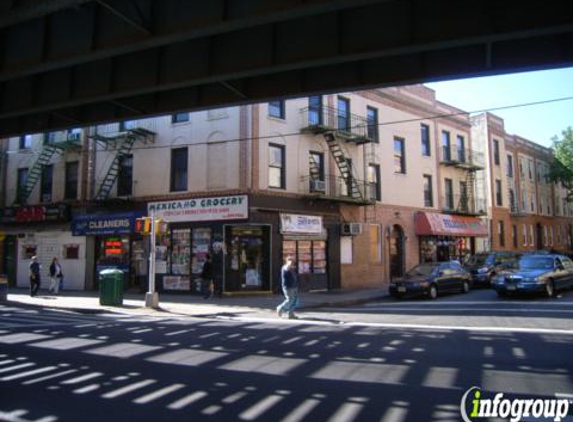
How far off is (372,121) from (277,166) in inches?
322

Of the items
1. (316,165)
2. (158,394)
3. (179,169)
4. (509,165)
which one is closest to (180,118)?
(179,169)

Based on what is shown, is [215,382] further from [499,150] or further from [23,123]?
[499,150]

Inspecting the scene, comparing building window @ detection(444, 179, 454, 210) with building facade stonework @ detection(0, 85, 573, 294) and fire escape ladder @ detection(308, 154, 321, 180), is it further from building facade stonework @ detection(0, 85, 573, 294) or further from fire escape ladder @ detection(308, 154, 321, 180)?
fire escape ladder @ detection(308, 154, 321, 180)

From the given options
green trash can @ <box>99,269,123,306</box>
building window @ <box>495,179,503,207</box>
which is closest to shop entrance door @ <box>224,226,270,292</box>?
green trash can @ <box>99,269,123,306</box>

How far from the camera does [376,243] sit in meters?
26.9

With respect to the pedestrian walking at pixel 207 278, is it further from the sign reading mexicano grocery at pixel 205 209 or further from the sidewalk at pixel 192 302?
the sign reading mexicano grocery at pixel 205 209

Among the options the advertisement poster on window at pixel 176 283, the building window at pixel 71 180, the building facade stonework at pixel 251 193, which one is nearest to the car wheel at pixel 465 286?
the building facade stonework at pixel 251 193

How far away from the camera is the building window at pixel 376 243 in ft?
87.1

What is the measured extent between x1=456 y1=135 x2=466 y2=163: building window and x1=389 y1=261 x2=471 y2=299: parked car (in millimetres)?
15352

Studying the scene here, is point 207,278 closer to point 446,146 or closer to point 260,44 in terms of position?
point 260,44

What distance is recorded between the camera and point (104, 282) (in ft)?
57.5

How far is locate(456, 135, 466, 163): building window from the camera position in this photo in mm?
34188

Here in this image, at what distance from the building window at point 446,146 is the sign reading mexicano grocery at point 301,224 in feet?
A: 46.8
